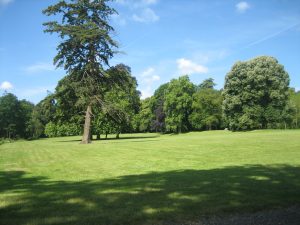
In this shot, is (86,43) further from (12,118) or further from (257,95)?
(12,118)

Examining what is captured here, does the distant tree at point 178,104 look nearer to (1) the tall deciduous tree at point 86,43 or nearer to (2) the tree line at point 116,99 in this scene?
(2) the tree line at point 116,99

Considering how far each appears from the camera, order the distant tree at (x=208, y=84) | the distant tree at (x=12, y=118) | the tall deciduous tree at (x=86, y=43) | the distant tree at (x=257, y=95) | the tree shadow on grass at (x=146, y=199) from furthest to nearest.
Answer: the distant tree at (x=208, y=84) → the distant tree at (x=12, y=118) → the distant tree at (x=257, y=95) → the tall deciduous tree at (x=86, y=43) → the tree shadow on grass at (x=146, y=199)

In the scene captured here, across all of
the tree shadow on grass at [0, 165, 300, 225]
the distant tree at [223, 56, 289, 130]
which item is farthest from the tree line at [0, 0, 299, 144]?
the tree shadow on grass at [0, 165, 300, 225]

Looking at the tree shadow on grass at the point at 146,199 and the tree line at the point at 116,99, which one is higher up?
the tree line at the point at 116,99

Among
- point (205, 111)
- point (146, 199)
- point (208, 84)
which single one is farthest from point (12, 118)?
point (146, 199)

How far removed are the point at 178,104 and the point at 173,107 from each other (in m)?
2.00

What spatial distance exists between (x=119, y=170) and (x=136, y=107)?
201 ft

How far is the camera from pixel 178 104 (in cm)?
8425

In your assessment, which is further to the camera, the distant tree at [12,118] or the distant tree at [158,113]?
the distant tree at [12,118]

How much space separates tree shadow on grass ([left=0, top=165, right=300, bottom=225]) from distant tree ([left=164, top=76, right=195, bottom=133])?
73306 mm

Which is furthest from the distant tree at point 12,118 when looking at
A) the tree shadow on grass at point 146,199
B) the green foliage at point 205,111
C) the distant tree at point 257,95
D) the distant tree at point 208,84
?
the tree shadow on grass at point 146,199

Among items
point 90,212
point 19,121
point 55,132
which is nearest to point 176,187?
point 90,212

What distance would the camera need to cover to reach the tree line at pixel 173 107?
39.7 m

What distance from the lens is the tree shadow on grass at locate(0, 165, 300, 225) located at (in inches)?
252
